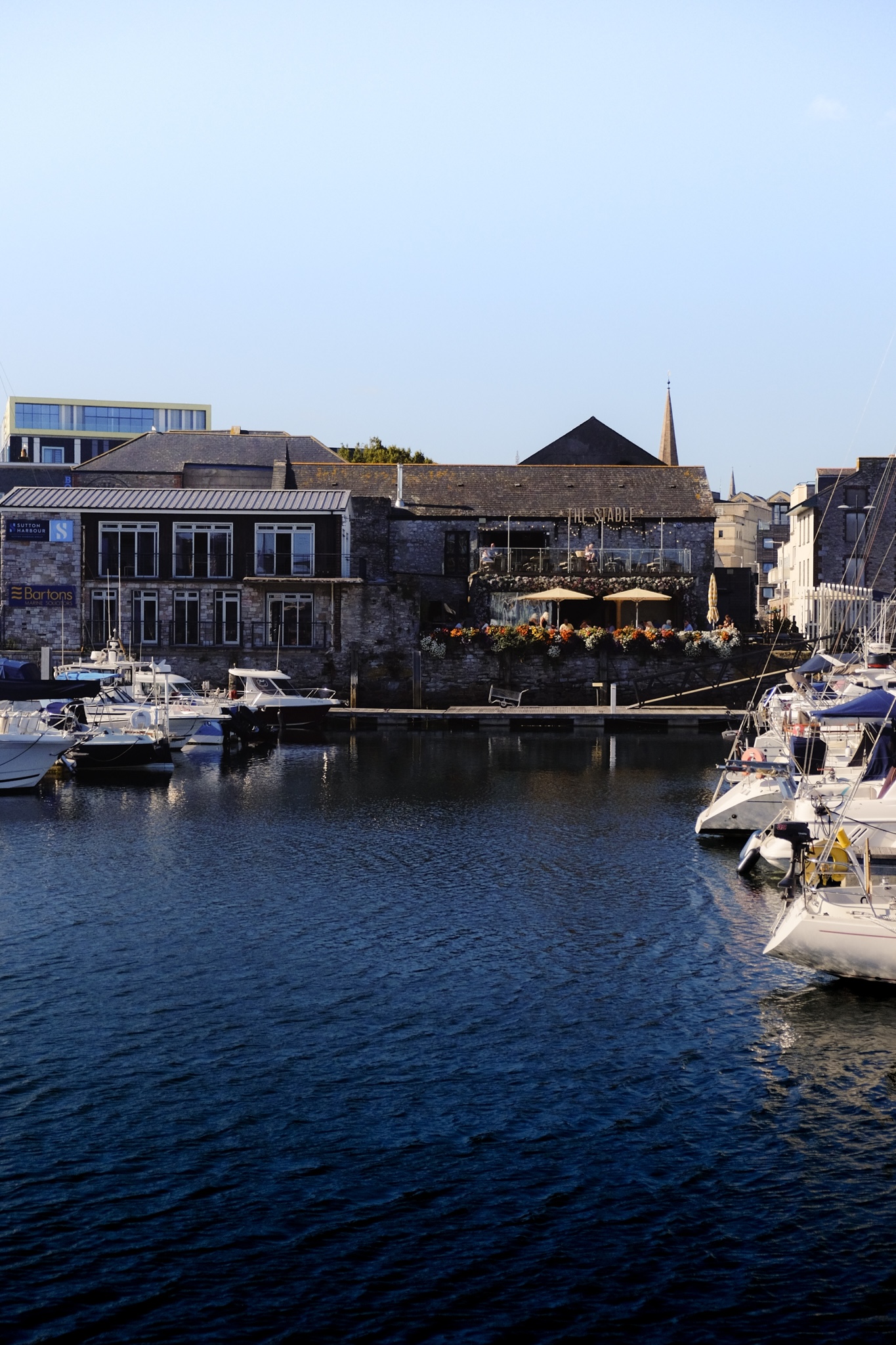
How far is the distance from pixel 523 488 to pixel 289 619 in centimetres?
1773

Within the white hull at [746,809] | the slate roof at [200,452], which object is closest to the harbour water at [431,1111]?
the white hull at [746,809]

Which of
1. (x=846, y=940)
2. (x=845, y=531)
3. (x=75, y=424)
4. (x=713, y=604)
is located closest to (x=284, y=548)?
(x=713, y=604)

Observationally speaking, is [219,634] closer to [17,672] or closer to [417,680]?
[417,680]

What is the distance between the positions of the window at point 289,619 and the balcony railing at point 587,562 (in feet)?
31.3

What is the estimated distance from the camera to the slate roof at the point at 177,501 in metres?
67.4

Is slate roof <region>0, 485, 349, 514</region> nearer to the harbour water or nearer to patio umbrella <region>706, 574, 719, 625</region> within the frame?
patio umbrella <region>706, 574, 719, 625</region>

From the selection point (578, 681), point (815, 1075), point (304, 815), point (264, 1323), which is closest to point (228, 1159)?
point (264, 1323)

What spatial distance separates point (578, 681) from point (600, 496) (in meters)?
14.8

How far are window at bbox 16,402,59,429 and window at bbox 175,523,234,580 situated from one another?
64770 millimetres

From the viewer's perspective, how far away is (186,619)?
66750mm

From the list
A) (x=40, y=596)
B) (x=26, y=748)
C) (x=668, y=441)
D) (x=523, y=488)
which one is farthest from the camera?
(x=668, y=441)

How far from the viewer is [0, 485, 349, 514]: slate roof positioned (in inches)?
2655

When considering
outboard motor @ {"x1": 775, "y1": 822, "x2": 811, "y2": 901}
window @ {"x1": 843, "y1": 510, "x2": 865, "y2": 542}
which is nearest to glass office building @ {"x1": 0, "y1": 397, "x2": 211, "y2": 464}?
window @ {"x1": 843, "y1": 510, "x2": 865, "y2": 542}

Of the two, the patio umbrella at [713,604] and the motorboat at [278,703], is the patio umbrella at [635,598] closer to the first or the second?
the patio umbrella at [713,604]
